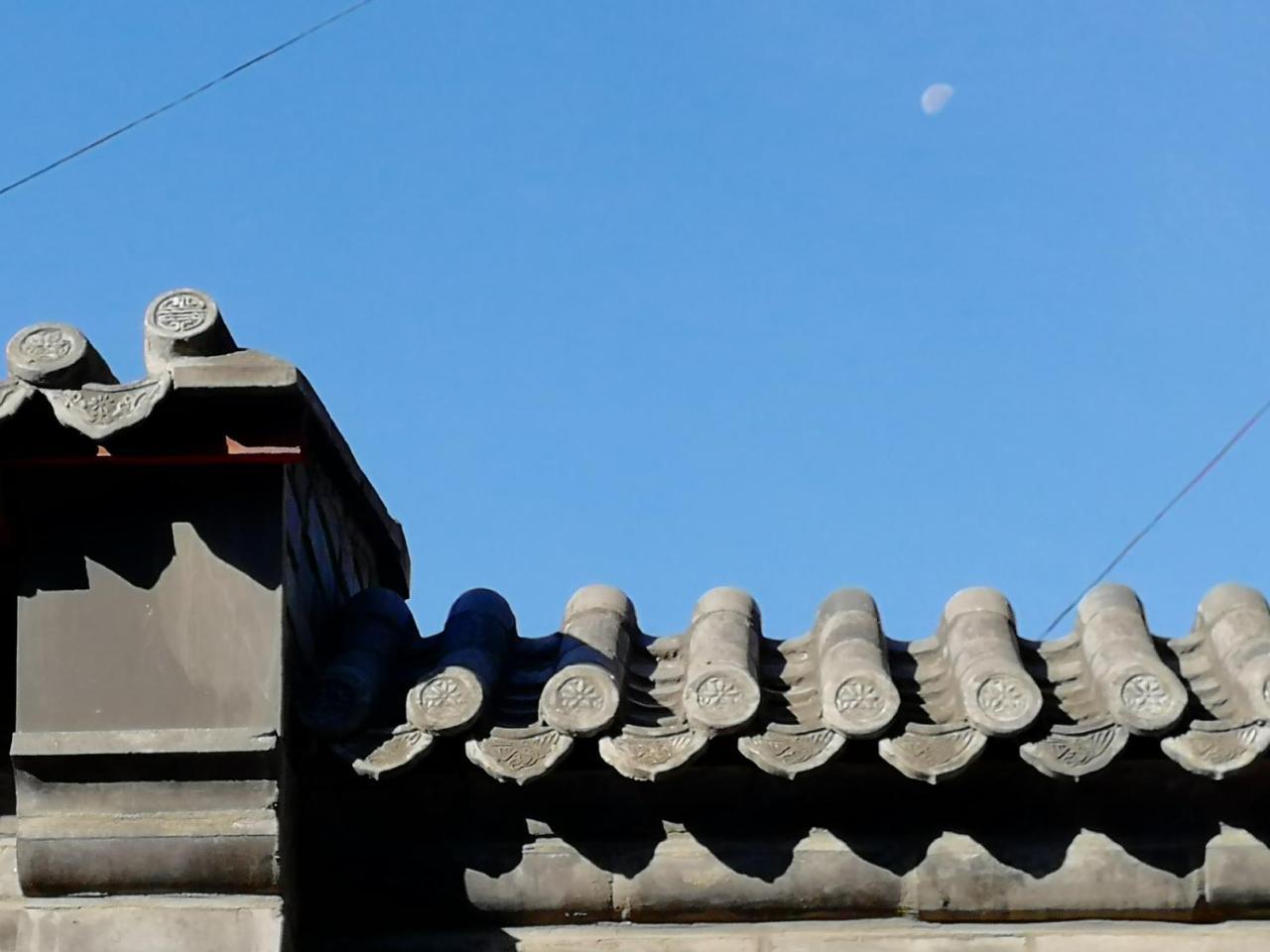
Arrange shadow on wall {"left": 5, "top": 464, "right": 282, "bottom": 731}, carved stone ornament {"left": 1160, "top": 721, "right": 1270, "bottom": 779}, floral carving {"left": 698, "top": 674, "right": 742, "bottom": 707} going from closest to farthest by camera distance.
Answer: carved stone ornament {"left": 1160, "top": 721, "right": 1270, "bottom": 779} → floral carving {"left": 698, "top": 674, "right": 742, "bottom": 707} → shadow on wall {"left": 5, "top": 464, "right": 282, "bottom": 731}

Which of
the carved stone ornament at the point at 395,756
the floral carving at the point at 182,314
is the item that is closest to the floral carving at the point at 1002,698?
the carved stone ornament at the point at 395,756

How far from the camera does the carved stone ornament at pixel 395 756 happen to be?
Result: 20.5ft

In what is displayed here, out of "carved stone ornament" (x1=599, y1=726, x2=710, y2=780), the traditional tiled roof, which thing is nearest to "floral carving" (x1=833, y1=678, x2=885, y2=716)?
"carved stone ornament" (x1=599, y1=726, x2=710, y2=780)

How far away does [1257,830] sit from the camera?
6422 mm

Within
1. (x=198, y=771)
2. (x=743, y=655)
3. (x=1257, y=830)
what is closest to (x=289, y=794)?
(x=198, y=771)

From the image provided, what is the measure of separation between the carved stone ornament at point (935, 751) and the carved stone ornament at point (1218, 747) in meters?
0.53

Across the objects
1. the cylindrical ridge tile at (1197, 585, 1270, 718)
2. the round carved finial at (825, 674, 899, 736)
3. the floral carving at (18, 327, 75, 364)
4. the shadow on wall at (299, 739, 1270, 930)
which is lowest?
the shadow on wall at (299, 739, 1270, 930)

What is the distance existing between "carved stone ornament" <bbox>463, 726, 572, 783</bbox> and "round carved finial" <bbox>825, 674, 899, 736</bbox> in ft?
2.42

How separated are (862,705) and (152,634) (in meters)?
1.99

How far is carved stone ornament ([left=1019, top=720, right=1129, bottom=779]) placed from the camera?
6.17 meters

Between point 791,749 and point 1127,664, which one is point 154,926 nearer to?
point 791,749

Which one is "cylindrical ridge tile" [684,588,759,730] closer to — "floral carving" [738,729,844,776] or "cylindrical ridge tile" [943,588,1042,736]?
"floral carving" [738,729,844,776]

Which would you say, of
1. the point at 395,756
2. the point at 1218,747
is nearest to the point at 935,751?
the point at 1218,747

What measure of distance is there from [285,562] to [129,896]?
3.33 feet
